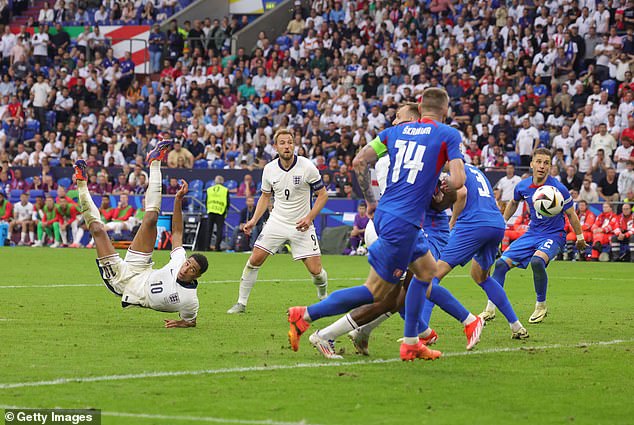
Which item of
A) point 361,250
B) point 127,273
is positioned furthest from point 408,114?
point 361,250

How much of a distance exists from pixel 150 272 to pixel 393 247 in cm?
422

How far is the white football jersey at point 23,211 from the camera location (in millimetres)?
34062

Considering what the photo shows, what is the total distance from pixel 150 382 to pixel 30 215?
→ 27.2 m

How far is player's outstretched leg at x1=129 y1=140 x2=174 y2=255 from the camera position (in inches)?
496

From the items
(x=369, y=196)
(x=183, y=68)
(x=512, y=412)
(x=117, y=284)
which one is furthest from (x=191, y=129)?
(x=512, y=412)

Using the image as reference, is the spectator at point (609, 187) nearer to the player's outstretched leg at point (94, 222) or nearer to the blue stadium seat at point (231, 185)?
the blue stadium seat at point (231, 185)

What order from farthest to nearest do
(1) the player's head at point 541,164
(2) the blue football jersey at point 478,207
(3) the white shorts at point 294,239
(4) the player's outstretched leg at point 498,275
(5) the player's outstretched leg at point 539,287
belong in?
1. (3) the white shorts at point 294,239
2. (1) the player's head at point 541,164
3. (5) the player's outstretched leg at point 539,287
4. (4) the player's outstretched leg at point 498,275
5. (2) the blue football jersey at point 478,207

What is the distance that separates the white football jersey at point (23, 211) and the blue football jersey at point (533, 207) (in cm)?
2312

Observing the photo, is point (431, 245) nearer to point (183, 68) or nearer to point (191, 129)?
point (191, 129)

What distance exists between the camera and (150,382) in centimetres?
822

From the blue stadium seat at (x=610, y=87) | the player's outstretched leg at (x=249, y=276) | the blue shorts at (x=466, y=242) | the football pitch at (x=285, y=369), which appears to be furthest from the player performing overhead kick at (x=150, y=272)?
the blue stadium seat at (x=610, y=87)

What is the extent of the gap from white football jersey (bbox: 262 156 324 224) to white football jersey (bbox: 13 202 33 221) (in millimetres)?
20944

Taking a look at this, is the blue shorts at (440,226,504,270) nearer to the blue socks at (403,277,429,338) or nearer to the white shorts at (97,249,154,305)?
the blue socks at (403,277,429,338)

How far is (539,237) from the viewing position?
14.0m
